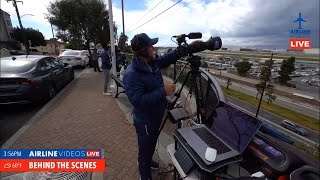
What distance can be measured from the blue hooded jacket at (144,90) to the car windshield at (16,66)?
15.0 ft

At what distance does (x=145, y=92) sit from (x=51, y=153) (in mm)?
2263

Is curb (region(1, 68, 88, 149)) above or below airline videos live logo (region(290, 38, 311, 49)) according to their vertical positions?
below

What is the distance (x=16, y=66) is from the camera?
5133 mm

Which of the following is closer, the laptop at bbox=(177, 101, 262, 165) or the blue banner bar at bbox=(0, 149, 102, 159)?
the laptop at bbox=(177, 101, 262, 165)

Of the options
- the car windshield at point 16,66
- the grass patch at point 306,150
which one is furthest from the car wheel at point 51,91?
the grass patch at point 306,150

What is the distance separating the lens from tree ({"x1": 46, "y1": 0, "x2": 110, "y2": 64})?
15.3 m

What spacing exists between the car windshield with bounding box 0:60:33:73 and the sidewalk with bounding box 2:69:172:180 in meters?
1.23

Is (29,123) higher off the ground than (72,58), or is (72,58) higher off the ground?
(72,58)

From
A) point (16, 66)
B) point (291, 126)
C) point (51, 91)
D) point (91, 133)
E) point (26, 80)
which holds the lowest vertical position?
point (291, 126)

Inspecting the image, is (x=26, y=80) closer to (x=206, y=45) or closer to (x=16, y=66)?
(x=16, y=66)

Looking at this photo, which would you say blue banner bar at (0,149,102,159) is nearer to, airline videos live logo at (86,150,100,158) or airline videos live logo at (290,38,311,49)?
airline videos live logo at (86,150,100,158)

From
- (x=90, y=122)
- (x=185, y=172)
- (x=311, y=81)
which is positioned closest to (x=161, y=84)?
(x=185, y=172)

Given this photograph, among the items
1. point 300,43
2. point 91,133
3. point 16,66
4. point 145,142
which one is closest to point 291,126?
point 300,43

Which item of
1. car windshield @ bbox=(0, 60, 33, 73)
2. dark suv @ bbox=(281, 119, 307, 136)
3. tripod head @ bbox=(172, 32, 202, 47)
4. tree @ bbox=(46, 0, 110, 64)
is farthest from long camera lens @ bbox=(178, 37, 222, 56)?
tree @ bbox=(46, 0, 110, 64)
